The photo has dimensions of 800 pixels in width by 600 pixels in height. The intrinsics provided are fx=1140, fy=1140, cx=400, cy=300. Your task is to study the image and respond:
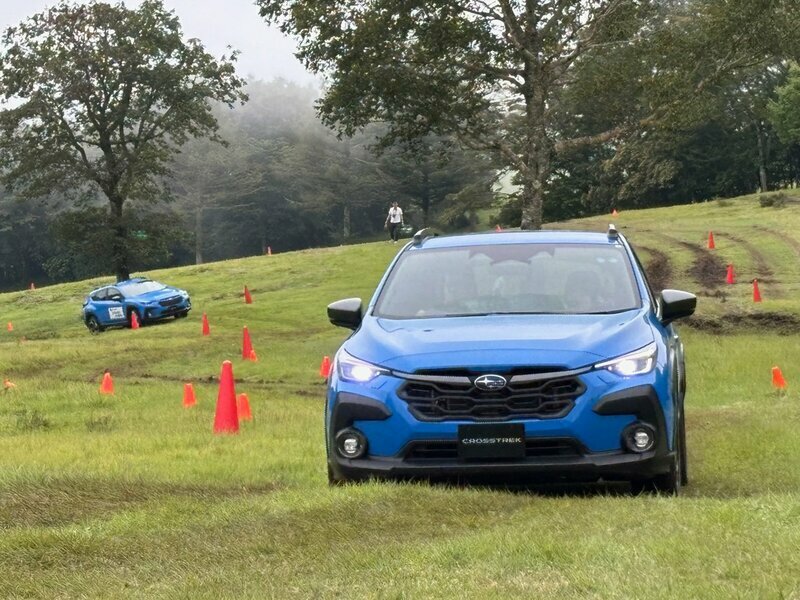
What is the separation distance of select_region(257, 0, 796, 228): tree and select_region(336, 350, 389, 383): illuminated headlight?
22913 mm

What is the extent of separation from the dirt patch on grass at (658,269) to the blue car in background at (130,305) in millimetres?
14782

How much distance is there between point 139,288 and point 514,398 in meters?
32.3

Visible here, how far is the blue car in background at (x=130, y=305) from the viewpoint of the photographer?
36125mm

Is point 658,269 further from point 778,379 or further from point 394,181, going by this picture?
point 394,181

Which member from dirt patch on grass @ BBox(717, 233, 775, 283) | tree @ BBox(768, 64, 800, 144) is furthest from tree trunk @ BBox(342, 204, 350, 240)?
dirt patch on grass @ BBox(717, 233, 775, 283)

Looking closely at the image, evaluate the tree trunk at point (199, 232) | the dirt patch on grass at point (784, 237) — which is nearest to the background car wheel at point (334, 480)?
the dirt patch on grass at point (784, 237)

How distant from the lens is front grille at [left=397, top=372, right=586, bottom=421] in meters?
6.20

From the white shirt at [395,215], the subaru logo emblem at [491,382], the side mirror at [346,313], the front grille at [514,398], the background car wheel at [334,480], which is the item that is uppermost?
the white shirt at [395,215]

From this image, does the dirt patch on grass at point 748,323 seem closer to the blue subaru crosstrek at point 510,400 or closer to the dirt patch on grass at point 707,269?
the dirt patch on grass at point 707,269

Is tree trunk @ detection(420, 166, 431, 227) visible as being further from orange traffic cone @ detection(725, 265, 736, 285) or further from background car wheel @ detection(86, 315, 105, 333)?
orange traffic cone @ detection(725, 265, 736, 285)

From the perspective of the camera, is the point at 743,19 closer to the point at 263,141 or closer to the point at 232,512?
the point at 232,512

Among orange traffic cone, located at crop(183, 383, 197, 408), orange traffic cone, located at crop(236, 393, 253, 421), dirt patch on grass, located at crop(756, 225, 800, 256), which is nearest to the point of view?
orange traffic cone, located at crop(236, 393, 253, 421)

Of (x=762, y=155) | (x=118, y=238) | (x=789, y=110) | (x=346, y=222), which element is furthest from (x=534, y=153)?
(x=346, y=222)

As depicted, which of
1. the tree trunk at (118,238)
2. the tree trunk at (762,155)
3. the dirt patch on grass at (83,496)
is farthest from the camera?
the tree trunk at (762,155)
